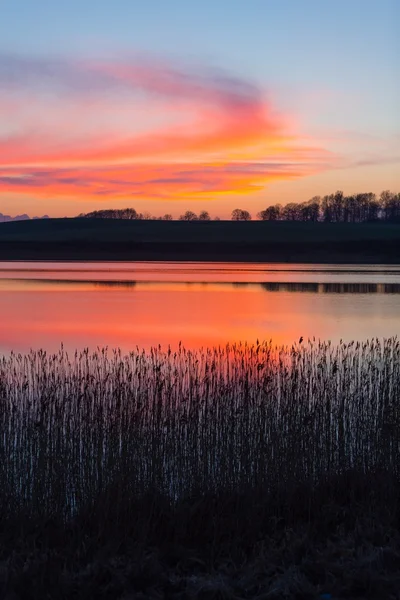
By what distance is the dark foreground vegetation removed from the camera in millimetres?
5086

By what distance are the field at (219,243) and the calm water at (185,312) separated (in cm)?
4107

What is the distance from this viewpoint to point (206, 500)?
7.30m

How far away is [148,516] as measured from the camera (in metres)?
6.78

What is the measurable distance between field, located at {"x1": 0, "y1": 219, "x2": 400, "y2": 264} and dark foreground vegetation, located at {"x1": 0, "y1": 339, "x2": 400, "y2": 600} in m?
77.2

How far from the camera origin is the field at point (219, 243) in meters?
88.8

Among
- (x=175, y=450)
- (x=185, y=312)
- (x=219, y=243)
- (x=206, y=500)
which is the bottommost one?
(x=185, y=312)

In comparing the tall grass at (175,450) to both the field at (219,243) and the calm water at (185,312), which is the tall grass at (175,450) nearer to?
the calm water at (185,312)

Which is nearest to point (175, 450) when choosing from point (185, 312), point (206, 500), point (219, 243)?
point (206, 500)

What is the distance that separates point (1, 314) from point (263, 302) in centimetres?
1289

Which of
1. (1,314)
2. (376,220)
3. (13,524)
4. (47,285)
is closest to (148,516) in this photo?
(13,524)

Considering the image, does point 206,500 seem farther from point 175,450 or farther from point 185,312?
point 185,312

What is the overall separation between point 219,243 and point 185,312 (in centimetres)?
6527

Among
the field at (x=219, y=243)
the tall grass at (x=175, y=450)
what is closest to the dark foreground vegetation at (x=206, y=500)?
Answer: the tall grass at (x=175, y=450)

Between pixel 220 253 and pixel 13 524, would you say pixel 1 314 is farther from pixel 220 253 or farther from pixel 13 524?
pixel 220 253
